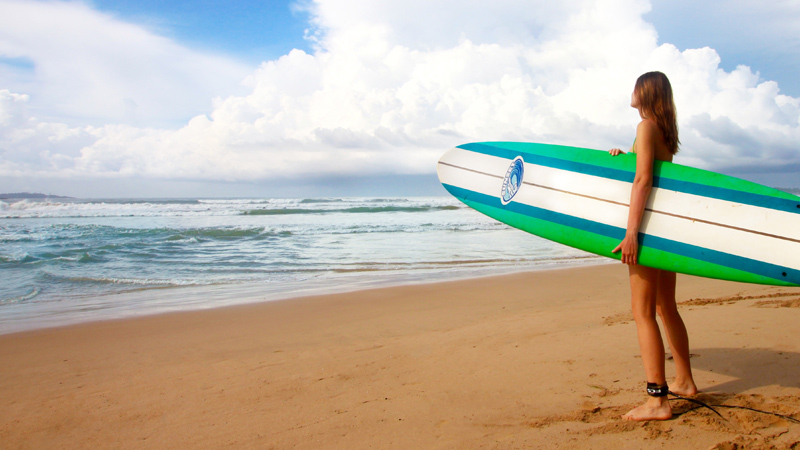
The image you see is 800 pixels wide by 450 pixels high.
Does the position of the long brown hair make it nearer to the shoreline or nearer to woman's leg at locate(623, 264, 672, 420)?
woman's leg at locate(623, 264, 672, 420)

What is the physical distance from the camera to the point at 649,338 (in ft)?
6.45

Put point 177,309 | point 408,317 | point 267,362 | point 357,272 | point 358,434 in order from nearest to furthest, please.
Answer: point 358,434
point 267,362
point 408,317
point 177,309
point 357,272

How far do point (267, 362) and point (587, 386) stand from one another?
1.94 meters

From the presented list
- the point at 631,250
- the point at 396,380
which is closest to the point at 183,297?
the point at 396,380

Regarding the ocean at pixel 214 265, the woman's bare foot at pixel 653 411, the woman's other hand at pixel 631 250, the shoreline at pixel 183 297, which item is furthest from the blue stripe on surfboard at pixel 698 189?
the ocean at pixel 214 265

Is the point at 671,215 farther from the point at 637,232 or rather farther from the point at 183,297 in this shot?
the point at 183,297

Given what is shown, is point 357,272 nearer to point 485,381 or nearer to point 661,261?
point 485,381

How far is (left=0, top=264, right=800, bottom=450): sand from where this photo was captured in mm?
1918

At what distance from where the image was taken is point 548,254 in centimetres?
986

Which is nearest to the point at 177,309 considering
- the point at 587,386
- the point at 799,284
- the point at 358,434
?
the point at 358,434

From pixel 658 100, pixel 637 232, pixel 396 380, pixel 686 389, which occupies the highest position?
pixel 658 100

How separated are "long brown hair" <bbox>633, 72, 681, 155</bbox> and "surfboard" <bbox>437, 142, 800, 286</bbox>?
0.81 feet

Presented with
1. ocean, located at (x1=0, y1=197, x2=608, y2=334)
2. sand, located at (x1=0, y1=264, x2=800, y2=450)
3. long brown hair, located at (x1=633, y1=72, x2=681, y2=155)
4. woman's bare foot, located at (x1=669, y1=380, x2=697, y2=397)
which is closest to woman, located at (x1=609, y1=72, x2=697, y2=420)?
long brown hair, located at (x1=633, y1=72, x2=681, y2=155)

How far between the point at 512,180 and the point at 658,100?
1.21m
